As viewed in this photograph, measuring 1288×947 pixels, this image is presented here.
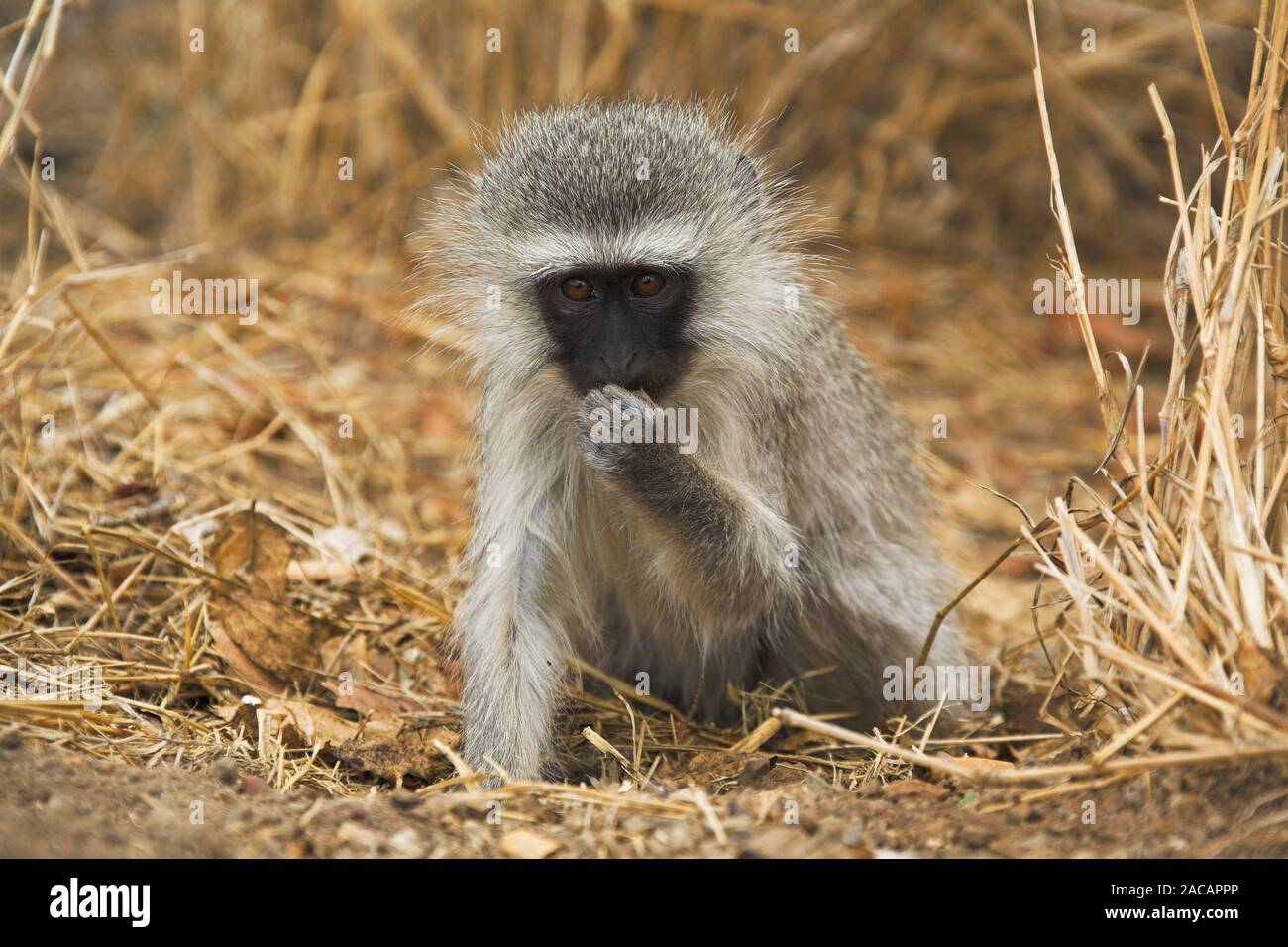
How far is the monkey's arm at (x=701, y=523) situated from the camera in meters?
3.74

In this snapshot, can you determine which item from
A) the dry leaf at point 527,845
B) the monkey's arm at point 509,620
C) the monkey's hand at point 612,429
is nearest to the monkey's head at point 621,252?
the monkey's hand at point 612,429

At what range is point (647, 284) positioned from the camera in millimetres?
3945

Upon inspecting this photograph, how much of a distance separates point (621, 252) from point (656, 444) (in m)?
0.59

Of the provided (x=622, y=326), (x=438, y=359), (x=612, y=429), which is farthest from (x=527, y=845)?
(x=438, y=359)

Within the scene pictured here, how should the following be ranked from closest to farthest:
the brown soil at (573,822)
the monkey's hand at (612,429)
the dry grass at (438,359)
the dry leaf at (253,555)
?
the brown soil at (573,822) < the dry grass at (438,359) < the monkey's hand at (612,429) < the dry leaf at (253,555)

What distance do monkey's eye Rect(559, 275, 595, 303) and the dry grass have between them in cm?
137

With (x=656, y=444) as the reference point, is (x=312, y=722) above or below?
below

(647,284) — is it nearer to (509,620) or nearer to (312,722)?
(509,620)

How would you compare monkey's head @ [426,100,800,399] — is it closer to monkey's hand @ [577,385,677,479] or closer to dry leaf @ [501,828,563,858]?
monkey's hand @ [577,385,677,479]

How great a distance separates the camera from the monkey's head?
3.91 metres

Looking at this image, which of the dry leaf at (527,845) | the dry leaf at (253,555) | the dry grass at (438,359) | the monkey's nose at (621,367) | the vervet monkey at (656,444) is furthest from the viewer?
the dry leaf at (253,555)

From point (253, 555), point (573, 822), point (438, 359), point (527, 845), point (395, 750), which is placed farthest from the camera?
point (438, 359)

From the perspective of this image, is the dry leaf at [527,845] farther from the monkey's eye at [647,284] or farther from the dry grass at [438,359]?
the monkey's eye at [647,284]
